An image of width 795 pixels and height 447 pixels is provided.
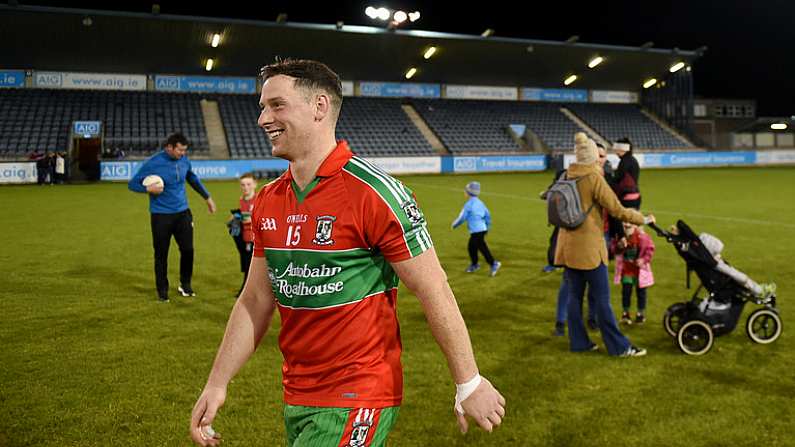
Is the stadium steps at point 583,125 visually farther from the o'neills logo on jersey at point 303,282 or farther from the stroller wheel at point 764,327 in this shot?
the o'neills logo on jersey at point 303,282

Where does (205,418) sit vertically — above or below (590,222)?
below

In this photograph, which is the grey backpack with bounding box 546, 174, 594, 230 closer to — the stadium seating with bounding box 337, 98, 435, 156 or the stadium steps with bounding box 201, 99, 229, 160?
the stadium steps with bounding box 201, 99, 229, 160

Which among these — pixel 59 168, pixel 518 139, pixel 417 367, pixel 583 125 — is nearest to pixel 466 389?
pixel 417 367

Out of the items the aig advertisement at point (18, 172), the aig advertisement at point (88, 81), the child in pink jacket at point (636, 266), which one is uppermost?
the aig advertisement at point (88, 81)

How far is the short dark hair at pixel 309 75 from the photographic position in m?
2.13

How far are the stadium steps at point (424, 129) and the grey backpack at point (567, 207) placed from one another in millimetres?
A: 36117

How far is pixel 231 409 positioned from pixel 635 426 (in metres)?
3.10

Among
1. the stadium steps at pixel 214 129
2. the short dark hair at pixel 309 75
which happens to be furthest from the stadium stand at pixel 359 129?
the short dark hair at pixel 309 75

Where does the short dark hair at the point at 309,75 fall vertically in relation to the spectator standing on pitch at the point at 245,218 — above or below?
above

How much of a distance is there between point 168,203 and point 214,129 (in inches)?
1303

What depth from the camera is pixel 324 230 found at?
212cm

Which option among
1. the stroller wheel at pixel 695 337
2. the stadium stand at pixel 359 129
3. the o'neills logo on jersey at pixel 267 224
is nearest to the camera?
the o'neills logo on jersey at pixel 267 224

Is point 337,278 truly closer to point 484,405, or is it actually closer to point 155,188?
point 484,405

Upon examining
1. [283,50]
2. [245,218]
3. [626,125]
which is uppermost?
[283,50]
